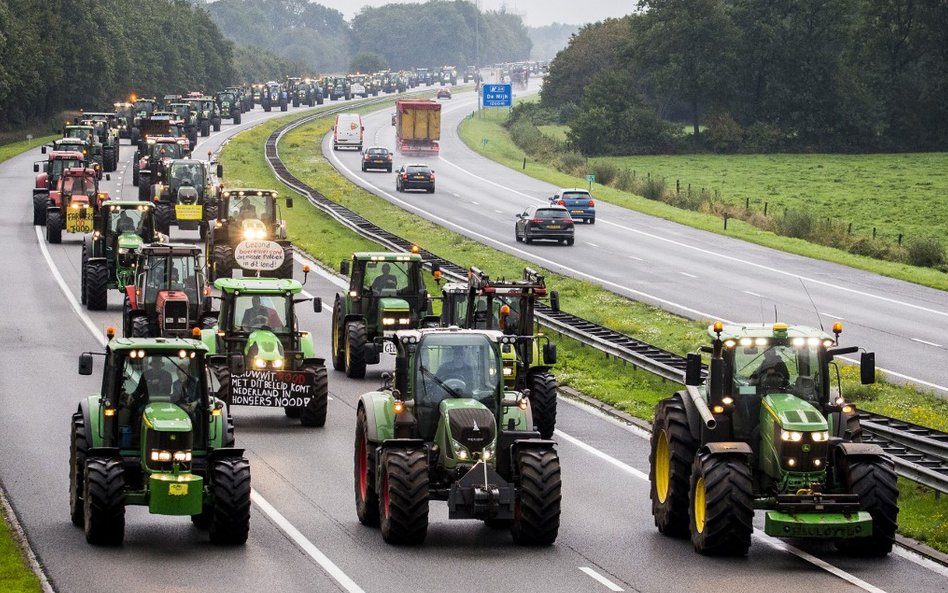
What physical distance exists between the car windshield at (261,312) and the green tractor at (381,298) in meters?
4.35

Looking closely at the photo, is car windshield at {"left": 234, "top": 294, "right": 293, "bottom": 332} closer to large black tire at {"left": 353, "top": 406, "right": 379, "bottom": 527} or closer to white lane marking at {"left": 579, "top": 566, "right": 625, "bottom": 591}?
large black tire at {"left": 353, "top": 406, "right": 379, "bottom": 527}

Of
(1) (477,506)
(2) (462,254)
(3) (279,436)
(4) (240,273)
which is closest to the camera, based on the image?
(1) (477,506)

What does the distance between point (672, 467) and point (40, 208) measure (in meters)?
49.8

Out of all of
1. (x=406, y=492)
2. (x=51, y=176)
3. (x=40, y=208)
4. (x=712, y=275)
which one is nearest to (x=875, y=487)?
(x=406, y=492)

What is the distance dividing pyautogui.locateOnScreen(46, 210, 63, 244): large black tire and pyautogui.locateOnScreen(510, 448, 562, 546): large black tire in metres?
43.3

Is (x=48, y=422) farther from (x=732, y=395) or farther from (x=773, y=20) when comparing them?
(x=773, y=20)

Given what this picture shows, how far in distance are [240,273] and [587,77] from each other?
4336 inches

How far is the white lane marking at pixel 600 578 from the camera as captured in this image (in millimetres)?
18781

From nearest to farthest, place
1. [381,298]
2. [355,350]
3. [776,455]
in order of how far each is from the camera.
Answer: [776,455]
[355,350]
[381,298]

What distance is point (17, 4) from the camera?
123500mm

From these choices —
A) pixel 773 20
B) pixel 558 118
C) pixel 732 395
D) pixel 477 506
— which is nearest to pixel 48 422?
pixel 477 506

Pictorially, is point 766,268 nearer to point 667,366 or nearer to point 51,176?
point 667,366

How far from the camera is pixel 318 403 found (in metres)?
29.0

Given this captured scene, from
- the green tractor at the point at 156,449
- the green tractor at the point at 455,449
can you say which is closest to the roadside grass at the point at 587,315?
the green tractor at the point at 455,449
